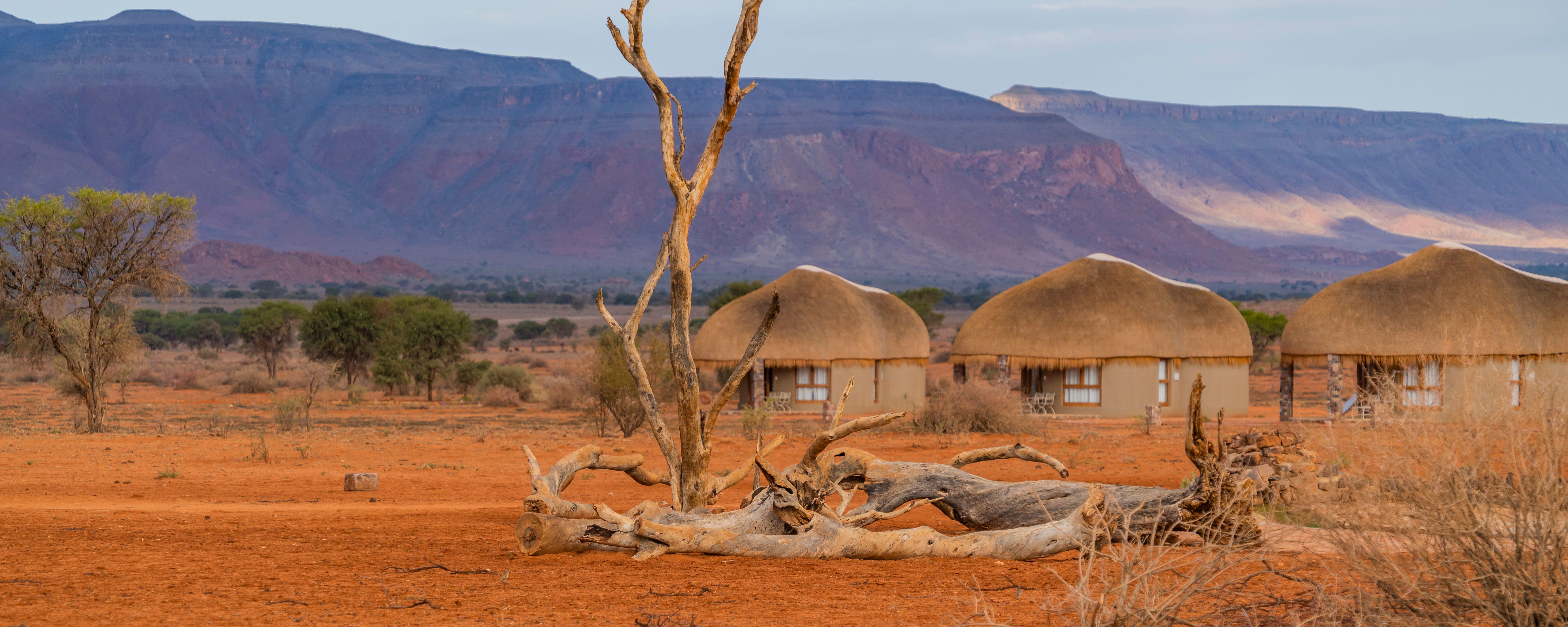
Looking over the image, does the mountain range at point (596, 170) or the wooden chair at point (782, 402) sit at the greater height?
the mountain range at point (596, 170)

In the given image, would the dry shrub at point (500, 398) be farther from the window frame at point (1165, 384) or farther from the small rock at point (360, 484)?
the small rock at point (360, 484)

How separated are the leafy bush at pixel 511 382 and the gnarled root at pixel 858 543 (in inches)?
923

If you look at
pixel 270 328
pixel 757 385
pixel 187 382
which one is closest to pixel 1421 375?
pixel 757 385

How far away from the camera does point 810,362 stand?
2548 centimetres

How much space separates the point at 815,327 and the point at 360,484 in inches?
544

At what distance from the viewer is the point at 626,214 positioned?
13250 centimetres

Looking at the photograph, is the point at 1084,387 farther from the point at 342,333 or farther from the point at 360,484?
the point at 342,333

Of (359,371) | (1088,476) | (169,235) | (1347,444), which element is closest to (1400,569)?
(1347,444)

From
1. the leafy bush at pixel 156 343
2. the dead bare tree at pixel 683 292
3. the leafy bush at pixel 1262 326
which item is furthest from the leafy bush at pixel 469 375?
the leafy bush at pixel 156 343

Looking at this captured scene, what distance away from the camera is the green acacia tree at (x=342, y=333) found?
33.5 meters

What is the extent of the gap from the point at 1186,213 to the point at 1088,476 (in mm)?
141837

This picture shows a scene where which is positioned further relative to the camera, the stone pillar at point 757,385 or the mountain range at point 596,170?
the mountain range at point 596,170

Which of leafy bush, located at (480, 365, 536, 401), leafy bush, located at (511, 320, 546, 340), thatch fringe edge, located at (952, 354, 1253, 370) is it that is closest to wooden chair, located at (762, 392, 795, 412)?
thatch fringe edge, located at (952, 354, 1253, 370)

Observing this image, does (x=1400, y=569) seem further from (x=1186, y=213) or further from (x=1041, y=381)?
(x=1186, y=213)
